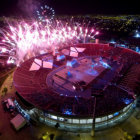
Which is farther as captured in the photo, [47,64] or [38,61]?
[38,61]

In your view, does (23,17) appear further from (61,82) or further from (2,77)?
(61,82)

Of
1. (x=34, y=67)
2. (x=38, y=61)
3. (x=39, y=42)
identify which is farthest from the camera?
(x=39, y=42)

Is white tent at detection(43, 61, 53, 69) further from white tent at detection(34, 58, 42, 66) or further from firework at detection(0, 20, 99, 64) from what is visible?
firework at detection(0, 20, 99, 64)

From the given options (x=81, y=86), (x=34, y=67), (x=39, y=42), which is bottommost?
(x=81, y=86)

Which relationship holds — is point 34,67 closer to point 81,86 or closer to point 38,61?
point 38,61

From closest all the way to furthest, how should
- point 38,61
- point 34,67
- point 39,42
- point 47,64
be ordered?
point 34,67
point 47,64
point 38,61
point 39,42

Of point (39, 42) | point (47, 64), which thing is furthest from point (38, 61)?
point (39, 42)

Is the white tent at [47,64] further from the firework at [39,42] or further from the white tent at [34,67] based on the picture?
the firework at [39,42]

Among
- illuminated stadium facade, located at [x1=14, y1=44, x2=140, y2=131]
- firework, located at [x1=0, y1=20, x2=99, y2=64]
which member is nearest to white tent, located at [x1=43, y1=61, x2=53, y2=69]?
illuminated stadium facade, located at [x1=14, y1=44, x2=140, y2=131]
